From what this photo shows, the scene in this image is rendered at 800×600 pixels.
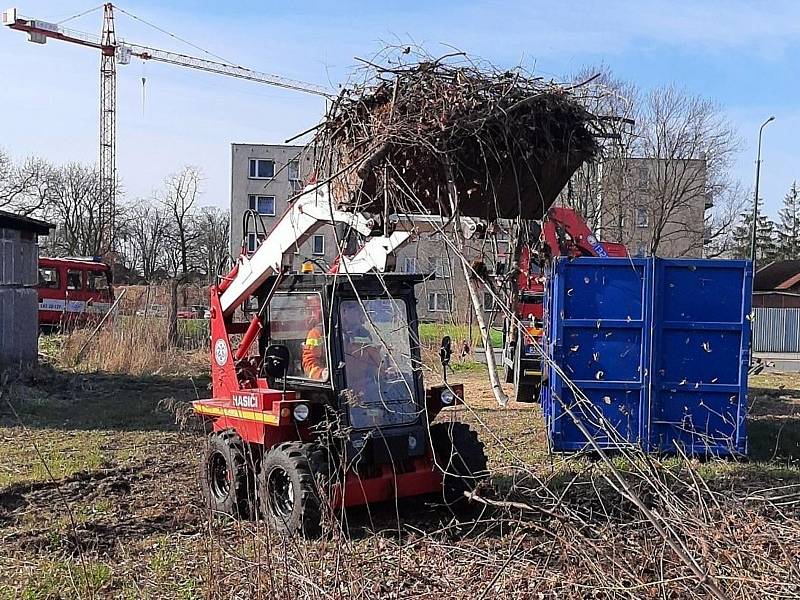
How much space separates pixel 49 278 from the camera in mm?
29406

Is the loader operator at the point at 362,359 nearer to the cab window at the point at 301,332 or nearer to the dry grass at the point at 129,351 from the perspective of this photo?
the cab window at the point at 301,332

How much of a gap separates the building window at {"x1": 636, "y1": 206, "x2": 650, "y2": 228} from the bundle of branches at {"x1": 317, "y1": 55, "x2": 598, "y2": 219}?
28.2 meters

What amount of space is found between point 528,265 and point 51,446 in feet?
24.0

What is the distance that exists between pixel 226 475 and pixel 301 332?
1.43 meters

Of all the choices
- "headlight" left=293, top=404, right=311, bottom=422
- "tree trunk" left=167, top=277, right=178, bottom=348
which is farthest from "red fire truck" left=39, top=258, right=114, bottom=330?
"headlight" left=293, top=404, right=311, bottom=422

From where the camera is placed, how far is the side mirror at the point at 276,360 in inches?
277

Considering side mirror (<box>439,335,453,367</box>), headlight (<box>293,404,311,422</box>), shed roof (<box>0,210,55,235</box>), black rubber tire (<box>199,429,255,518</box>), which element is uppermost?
shed roof (<box>0,210,55,235</box>)

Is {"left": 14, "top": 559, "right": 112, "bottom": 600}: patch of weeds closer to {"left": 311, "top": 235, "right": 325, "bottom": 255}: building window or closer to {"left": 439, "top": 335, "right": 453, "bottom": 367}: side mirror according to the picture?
{"left": 439, "top": 335, "right": 453, "bottom": 367}: side mirror

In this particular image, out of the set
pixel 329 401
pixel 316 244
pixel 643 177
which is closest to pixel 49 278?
pixel 643 177

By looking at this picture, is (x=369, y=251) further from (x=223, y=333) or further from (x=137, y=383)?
(x=137, y=383)

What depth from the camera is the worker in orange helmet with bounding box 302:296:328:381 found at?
6.91 metres

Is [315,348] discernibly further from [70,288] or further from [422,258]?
[70,288]

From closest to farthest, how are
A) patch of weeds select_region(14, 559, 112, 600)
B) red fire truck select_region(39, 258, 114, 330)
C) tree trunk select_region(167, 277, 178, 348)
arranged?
patch of weeds select_region(14, 559, 112, 600), tree trunk select_region(167, 277, 178, 348), red fire truck select_region(39, 258, 114, 330)

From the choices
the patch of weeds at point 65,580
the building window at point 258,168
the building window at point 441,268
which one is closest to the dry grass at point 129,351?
the patch of weeds at point 65,580
